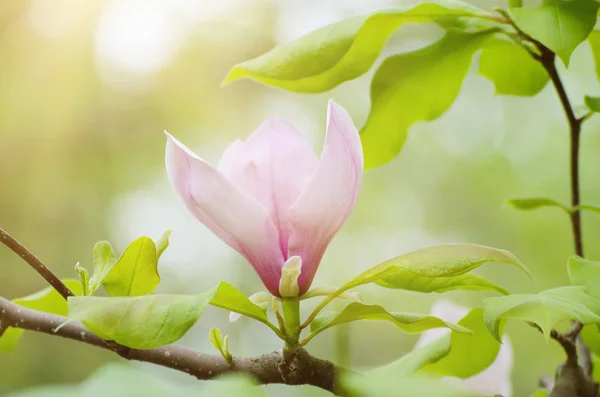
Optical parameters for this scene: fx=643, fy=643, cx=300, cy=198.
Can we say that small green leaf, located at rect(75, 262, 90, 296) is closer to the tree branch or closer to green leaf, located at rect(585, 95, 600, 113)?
the tree branch

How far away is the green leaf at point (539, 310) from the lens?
241mm

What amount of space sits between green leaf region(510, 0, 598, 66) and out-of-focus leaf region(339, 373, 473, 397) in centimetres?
18

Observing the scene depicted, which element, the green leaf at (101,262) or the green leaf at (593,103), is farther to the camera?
the green leaf at (593,103)

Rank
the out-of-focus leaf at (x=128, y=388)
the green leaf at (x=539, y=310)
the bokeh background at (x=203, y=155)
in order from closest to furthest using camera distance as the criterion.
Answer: the out-of-focus leaf at (x=128, y=388) → the green leaf at (x=539, y=310) → the bokeh background at (x=203, y=155)

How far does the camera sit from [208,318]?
9.57 feet

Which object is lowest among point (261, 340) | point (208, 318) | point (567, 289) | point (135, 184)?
point (261, 340)

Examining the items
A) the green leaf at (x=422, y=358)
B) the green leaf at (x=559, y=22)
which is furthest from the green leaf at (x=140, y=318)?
the green leaf at (x=559, y=22)

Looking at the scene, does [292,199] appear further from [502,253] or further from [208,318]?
[208,318]

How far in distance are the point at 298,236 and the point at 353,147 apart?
46mm

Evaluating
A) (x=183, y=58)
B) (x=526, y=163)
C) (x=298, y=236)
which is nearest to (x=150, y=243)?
(x=298, y=236)

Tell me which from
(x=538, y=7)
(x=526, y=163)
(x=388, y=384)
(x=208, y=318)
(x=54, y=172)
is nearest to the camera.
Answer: (x=388, y=384)

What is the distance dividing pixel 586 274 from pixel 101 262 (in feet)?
0.75

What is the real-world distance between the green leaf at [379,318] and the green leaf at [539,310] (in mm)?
19

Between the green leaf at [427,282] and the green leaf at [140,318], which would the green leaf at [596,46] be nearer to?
the green leaf at [427,282]
